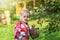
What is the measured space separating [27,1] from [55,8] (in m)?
10.4

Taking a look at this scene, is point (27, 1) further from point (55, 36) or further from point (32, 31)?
point (32, 31)

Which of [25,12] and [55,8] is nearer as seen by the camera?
[25,12]

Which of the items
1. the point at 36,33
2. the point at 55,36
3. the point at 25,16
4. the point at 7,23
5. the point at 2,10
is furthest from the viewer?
the point at 2,10

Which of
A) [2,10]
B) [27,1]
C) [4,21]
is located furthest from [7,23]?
[27,1]

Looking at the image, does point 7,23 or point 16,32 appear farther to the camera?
point 7,23

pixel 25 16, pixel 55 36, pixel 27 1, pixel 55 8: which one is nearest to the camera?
pixel 25 16

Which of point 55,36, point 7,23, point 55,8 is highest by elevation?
point 55,8

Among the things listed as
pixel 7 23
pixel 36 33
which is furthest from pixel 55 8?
pixel 7 23

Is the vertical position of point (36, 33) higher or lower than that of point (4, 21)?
higher

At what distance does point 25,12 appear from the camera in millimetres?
3855

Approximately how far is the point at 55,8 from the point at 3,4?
29.9ft

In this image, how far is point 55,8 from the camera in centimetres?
443

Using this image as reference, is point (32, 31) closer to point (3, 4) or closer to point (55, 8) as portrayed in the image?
point (55, 8)

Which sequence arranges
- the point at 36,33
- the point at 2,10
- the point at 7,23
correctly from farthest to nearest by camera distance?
the point at 2,10 < the point at 7,23 < the point at 36,33
